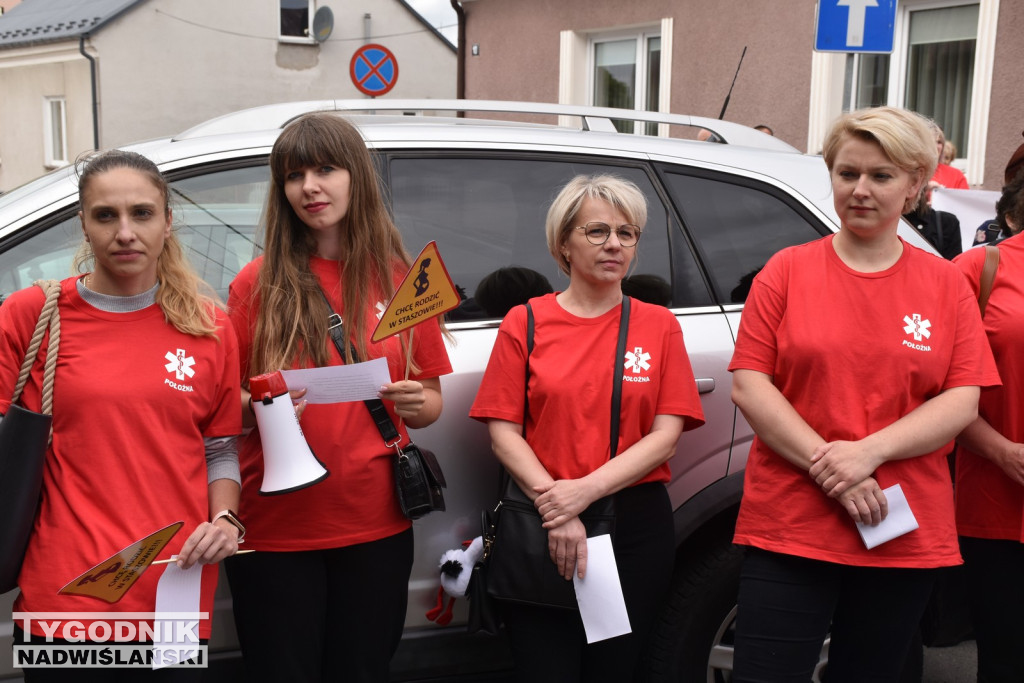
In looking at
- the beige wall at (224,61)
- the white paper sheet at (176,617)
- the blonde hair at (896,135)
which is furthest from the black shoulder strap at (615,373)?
the beige wall at (224,61)

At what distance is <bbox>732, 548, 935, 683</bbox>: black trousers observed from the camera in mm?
2354

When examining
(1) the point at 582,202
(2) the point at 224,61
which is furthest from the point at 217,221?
(2) the point at 224,61

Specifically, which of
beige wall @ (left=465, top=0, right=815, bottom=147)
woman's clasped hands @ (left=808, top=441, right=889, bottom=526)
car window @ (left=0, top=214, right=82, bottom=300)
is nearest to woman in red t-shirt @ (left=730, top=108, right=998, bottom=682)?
woman's clasped hands @ (left=808, top=441, right=889, bottom=526)

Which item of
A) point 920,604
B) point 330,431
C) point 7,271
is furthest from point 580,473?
point 7,271

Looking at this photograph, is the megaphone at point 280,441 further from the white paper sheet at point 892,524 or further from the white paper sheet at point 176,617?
the white paper sheet at point 892,524

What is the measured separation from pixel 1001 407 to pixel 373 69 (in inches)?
377

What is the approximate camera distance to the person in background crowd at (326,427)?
94.0 inches

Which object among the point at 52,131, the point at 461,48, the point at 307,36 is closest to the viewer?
the point at 461,48

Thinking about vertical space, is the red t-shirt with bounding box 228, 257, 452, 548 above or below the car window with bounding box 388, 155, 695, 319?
below

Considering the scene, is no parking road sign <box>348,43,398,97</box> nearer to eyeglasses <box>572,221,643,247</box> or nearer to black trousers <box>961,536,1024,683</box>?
eyeglasses <box>572,221,643,247</box>

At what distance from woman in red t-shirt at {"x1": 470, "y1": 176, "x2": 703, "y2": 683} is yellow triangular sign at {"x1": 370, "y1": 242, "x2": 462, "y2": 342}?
12.1 inches

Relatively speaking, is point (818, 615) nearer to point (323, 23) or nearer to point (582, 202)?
point (582, 202)

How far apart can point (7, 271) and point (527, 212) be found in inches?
56.8

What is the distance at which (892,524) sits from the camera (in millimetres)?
2289
